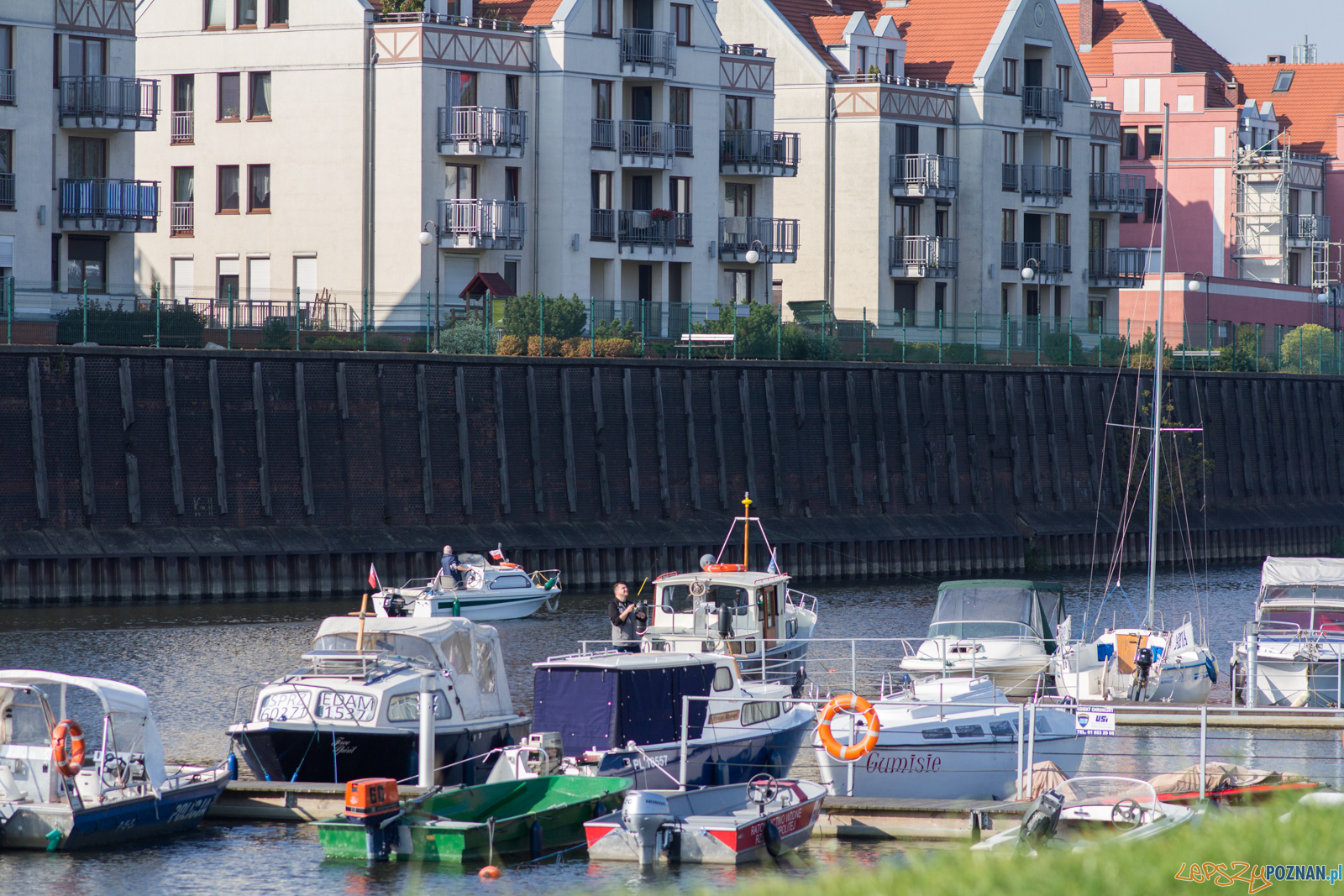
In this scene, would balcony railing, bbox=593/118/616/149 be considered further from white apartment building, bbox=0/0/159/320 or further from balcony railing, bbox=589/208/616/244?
white apartment building, bbox=0/0/159/320

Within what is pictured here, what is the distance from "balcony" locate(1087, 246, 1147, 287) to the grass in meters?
82.0

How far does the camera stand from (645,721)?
26.2 meters

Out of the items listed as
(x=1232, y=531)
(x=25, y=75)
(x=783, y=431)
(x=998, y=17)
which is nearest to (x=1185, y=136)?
(x=998, y=17)

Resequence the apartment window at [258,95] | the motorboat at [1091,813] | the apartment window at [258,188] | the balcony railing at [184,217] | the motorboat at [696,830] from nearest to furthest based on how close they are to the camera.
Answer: the motorboat at [1091,813] < the motorboat at [696,830] < the apartment window at [258,95] < the apartment window at [258,188] < the balcony railing at [184,217]

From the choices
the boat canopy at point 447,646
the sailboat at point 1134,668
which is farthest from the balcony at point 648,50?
the boat canopy at point 447,646

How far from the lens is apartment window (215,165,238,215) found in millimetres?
70750

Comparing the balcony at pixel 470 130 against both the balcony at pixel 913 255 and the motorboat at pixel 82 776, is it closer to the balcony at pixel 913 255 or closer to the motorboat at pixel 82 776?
the balcony at pixel 913 255

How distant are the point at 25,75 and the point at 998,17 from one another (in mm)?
44734

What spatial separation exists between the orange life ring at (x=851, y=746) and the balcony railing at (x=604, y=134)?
48520 mm

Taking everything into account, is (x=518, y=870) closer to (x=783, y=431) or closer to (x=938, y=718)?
(x=938, y=718)

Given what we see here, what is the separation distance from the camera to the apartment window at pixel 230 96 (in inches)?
2781

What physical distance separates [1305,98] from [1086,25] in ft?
57.5

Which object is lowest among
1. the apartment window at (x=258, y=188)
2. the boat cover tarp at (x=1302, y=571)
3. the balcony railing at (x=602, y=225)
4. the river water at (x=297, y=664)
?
the river water at (x=297, y=664)

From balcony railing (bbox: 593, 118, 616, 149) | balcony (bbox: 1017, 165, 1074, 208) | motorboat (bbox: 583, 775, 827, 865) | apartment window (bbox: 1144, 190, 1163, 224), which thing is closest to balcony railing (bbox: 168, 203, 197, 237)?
balcony railing (bbox: 593, 118, 616, 149)
